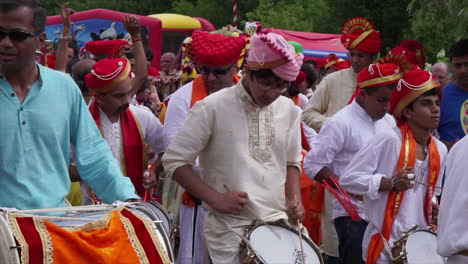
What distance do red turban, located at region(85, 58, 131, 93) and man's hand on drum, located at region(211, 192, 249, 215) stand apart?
182cm

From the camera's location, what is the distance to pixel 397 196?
6918 mm

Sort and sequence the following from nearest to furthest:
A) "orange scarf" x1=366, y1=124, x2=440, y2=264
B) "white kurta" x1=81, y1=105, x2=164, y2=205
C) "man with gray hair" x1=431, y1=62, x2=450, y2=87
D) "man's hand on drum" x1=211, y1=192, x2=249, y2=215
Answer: "man's hand on drum" x1=211, y1=192, x2=249, y2=215 < "orange scarf" x1=366, y1=124, x2=440, y2=264 < "white kurta" x1=81, y1=105, x2=164, y2=205 < "man with gray hair" x1=431, y1=62, x2=450, y2=87

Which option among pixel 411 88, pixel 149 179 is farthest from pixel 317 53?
pixel 411 88

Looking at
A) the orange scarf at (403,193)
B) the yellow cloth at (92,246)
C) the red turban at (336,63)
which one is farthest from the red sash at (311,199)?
the red turban at (336,63)

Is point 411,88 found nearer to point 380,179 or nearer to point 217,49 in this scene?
point 380,179

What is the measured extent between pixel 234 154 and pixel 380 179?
41.9 inches

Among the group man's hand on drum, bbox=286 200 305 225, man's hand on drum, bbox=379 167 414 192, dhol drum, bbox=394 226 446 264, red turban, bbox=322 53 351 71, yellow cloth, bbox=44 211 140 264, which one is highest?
yellow cloth, bbox=44 211 140 264

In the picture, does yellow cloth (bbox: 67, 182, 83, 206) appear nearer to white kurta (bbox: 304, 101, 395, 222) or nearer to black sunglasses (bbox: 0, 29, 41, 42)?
white kurta (bbox: 304, 101, 395, 222)

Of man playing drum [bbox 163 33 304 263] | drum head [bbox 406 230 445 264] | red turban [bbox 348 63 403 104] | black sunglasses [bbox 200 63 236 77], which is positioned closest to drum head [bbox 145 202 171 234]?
man playing drum [bbox 163 33 304 263]

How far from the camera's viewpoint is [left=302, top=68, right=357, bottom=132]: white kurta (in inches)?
391

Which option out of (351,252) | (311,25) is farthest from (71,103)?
(311,25)

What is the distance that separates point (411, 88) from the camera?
23.1ft

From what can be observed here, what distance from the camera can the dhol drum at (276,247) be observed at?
6.21 m

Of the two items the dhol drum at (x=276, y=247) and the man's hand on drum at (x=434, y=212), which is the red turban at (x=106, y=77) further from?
the man's hand on drum at (x=434, y=212)
